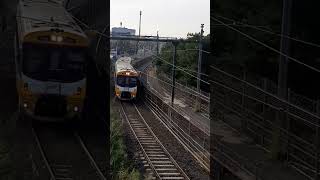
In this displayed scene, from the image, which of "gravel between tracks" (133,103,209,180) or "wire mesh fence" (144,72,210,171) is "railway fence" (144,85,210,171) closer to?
"wire mesh fence" (144,72,210,171)

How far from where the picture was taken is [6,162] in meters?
9.01

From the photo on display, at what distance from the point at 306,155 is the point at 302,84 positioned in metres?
1.94

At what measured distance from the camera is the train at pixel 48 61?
31.3 feet

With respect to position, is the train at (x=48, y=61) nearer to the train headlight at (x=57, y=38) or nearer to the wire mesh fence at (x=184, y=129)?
the train headlight at (x=57, y=38)

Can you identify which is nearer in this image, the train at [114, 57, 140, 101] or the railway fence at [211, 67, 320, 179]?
the railway fence at [211, 67, 320, 179]

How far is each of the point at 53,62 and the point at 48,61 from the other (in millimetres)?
103

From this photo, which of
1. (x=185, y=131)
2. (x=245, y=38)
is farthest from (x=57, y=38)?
(x=185, y=131)

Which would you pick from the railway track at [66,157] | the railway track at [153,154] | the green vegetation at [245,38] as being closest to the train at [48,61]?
the railway track at [66,157]

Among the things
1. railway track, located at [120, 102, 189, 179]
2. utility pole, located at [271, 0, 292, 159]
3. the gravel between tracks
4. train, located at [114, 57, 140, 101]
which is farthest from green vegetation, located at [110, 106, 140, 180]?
train, located at [114, 57, 140, 101]

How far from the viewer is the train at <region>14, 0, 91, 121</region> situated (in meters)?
9.53

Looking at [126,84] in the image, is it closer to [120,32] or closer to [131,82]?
[131,82]

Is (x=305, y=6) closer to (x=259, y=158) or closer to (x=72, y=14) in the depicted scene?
(x=259, y=158)

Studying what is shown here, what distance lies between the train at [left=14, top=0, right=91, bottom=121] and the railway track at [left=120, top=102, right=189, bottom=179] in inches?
131

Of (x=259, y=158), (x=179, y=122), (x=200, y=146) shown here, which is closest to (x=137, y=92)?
(x=179, y=122)
